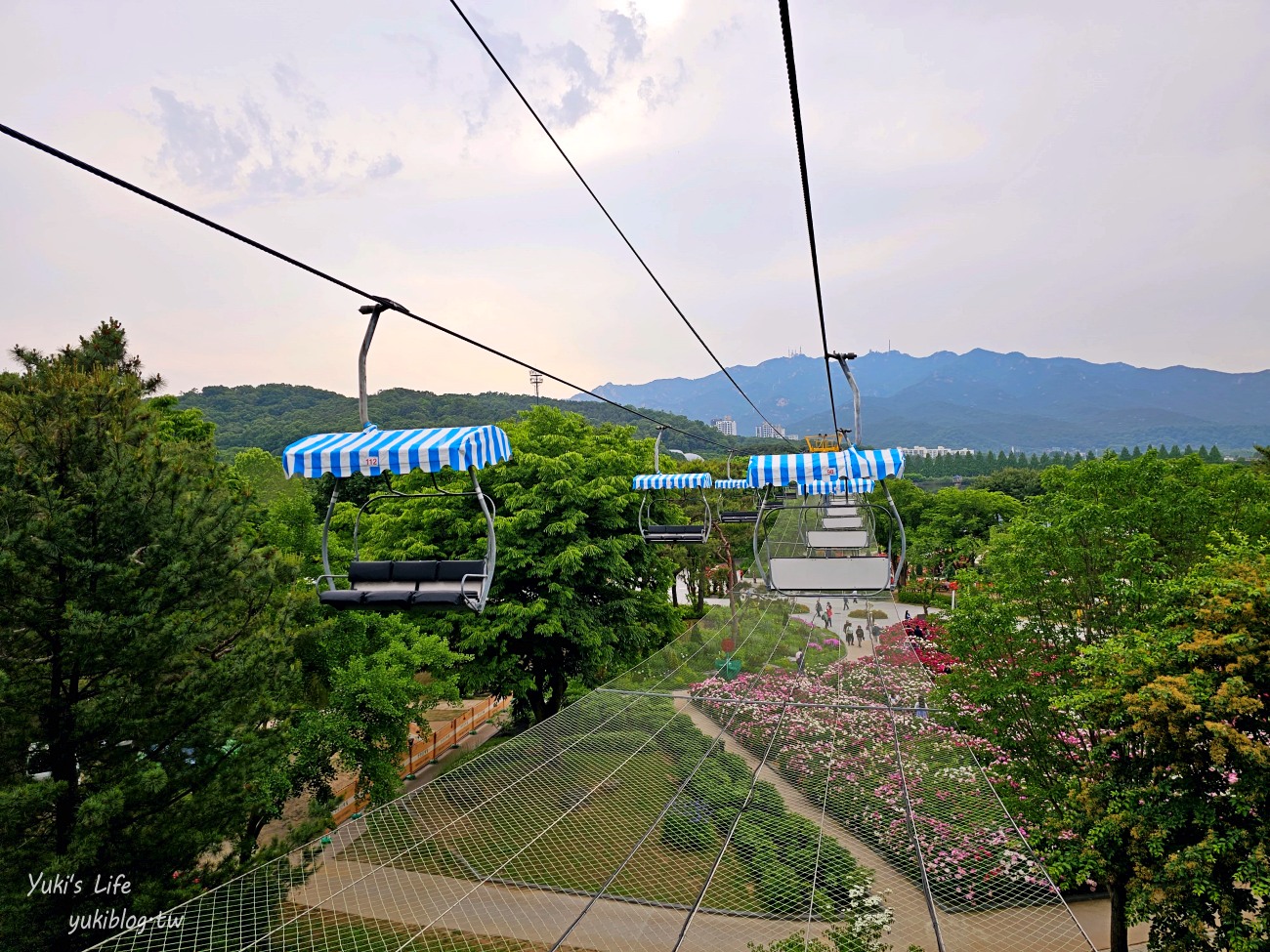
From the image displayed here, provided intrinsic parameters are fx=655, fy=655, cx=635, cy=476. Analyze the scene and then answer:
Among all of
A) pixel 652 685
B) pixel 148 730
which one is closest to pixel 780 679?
pixel 652 685

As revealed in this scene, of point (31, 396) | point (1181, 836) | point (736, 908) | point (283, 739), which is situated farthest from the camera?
point (283, 739)

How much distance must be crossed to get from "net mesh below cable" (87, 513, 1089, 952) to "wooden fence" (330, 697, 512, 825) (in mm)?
6240

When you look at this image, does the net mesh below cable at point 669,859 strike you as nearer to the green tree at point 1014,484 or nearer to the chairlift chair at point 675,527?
the chairlift chair at point 675,527

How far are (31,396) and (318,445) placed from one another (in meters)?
4.27

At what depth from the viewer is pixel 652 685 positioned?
441 inches

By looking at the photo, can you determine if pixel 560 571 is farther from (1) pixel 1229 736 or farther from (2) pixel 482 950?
(1) pixel 1229 736

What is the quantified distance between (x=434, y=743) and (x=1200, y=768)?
1543cm

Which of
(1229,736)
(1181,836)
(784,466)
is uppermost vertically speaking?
(784,466)

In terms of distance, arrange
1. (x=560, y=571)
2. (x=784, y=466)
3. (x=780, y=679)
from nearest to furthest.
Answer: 1. (x=784, y=466)
2. (x=780, y=679)
3. (x=560, y=571)

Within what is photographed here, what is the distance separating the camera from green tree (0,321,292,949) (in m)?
6.34

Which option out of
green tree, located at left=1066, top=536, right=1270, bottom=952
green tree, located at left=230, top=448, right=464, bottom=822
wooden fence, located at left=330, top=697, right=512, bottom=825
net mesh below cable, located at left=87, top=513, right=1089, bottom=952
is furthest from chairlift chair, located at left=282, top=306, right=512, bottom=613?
wooden fence, located at left=330, top=697, right=512, bottom=825

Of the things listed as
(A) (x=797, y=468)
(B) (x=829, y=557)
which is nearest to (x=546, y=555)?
(B) (x=829, y=557)

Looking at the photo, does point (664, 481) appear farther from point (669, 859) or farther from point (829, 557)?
point (669, 859)

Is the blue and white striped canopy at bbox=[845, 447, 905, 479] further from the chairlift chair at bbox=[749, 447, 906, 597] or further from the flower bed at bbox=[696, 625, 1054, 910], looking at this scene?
the flower bed at bbox=[696, 625, 1054, 910]
